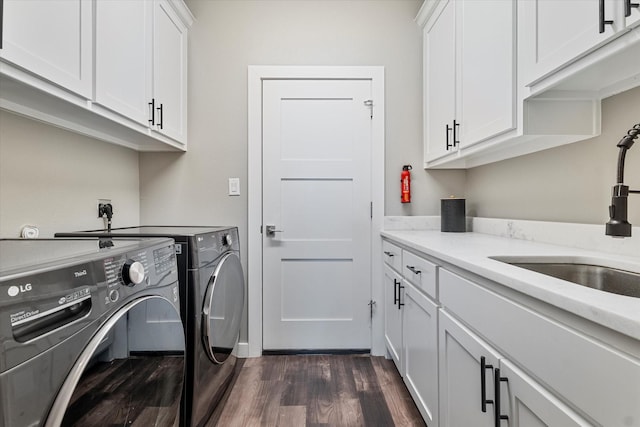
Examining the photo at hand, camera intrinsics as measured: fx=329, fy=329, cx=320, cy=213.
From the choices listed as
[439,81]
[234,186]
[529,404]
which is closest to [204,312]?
[234,186]

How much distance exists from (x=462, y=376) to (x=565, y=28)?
1.17 m

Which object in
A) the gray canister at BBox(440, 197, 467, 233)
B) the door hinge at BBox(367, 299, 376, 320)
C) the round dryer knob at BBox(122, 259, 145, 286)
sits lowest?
the door hinge at BBox(367, 299, 376, 320)

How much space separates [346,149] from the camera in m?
2.41

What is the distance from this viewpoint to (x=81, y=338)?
0.68 m

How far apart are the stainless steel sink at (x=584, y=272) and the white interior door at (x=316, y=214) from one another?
4.27 feet

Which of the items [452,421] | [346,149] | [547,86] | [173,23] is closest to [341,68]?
[346,149]

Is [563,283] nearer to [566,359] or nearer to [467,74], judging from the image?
[566,359]

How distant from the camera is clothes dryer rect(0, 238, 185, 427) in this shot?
0.55m

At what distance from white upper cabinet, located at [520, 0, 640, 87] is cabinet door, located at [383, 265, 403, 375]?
120 cm

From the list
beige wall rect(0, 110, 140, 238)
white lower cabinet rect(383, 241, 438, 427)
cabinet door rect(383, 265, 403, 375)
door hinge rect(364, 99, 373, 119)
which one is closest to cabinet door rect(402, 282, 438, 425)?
white lower cabinet rect(383, 241, 438, 427)

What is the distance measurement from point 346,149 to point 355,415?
65.5 inches

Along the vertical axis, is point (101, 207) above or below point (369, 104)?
below

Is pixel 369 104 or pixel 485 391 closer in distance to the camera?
pixel 485 391

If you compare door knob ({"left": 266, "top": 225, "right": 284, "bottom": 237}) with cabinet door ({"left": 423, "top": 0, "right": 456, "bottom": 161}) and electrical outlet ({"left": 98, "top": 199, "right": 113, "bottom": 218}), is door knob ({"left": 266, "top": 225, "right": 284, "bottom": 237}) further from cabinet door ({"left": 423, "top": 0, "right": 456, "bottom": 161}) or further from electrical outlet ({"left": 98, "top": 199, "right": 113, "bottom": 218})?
cabinet door ({"left": 423, "top": 0, "right": 456, "bottom": 161})
